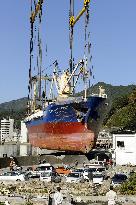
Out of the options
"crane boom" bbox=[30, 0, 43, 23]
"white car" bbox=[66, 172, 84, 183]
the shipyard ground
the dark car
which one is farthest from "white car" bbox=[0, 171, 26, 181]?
"crane boom" bbox=[30, 0, 43, 23]


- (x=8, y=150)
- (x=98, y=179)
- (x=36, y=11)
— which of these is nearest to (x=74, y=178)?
(x=98, y=179)

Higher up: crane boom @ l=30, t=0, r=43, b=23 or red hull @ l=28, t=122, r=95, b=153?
crane boom @ l=30, t=0, r=43, b=23

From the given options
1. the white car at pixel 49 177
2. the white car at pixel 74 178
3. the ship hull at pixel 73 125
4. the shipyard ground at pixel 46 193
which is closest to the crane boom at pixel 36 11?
the ship hull at pixel 73 125

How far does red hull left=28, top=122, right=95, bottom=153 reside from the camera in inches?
2709

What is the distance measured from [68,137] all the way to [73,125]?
206cm

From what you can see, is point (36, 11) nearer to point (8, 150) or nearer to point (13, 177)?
point (8, 150)

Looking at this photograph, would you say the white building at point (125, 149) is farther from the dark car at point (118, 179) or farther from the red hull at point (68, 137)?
the dark car at point (118, 179)

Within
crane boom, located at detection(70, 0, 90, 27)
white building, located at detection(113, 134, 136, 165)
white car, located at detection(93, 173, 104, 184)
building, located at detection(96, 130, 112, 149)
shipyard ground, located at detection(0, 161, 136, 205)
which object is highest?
crane boom, located at detection(70, 0, 90, 27)

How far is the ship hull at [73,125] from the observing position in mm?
69188

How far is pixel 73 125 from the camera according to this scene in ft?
231

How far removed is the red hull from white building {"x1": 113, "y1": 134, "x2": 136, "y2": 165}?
28.3 feet

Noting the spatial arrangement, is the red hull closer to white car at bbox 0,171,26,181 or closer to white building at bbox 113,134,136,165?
white building at bbox 113,134,136,165

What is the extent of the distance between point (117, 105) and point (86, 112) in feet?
315

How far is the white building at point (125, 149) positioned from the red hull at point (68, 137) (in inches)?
Answer: 339
